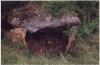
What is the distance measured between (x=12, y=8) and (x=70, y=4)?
137cm

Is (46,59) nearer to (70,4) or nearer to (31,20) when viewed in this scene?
(31,20)

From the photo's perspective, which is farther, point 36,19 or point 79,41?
point 79,41

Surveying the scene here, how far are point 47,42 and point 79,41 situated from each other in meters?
0.76

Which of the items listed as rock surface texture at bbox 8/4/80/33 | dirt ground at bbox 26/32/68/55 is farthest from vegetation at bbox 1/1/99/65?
dirt ground at bbox 26/32/68/55

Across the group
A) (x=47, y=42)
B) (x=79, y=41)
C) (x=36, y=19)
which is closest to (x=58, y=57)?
(x=47, y=42)

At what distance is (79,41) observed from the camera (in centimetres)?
748

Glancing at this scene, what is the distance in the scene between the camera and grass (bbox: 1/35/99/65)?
6.83m

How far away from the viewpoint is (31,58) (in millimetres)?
6930

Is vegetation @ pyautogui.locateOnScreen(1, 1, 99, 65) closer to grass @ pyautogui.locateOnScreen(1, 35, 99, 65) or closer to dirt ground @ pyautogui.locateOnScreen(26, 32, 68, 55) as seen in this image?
grass @ pyautogui.locateOnScreen(1, 35, 99, 65)

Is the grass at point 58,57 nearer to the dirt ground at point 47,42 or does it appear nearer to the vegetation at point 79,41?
the vegetation at point 79,41

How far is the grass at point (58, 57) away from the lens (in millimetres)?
6832

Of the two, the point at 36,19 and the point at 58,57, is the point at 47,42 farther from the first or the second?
the point at 36,19

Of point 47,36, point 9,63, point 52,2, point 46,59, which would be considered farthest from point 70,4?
point 9,63

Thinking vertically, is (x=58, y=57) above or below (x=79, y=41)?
below
